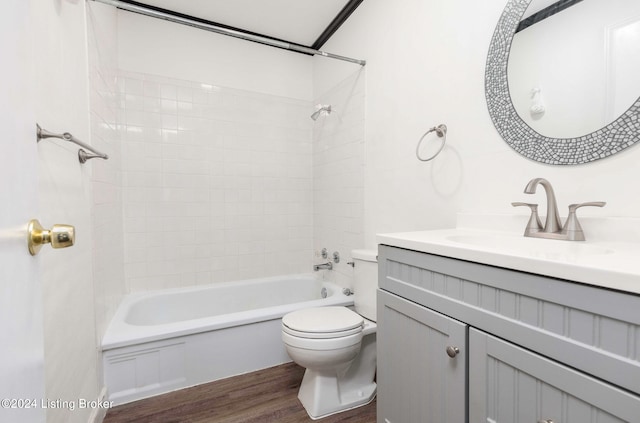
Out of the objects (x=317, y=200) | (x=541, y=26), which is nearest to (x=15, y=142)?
(x=541, y=26)

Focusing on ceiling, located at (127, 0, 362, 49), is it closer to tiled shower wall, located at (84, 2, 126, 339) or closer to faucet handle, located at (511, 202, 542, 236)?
tiled shower wall, located at (84, 2, 126, 339)

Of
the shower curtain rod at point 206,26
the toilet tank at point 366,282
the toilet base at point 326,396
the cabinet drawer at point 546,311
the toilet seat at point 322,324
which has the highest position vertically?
the shower curtain rod at point 206,26

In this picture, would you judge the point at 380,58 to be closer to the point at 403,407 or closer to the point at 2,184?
the point at 403,407

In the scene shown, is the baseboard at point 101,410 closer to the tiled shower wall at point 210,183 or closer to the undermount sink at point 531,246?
the tiled shower wall at point 210,183

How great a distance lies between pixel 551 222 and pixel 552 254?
367 millimetres

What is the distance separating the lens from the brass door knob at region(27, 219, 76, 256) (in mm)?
474

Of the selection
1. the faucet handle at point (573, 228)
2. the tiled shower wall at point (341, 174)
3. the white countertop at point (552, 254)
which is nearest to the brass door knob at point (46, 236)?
the white countertop at point (552, 254)

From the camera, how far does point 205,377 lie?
1.85 meters

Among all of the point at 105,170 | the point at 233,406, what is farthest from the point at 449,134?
the point at 105,170

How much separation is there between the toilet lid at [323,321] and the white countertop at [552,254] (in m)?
0.60

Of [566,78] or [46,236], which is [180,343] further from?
[566,78]

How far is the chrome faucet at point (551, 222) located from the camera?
39.6 inches

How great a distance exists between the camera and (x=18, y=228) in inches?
17.0

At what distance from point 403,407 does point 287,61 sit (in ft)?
9.17
